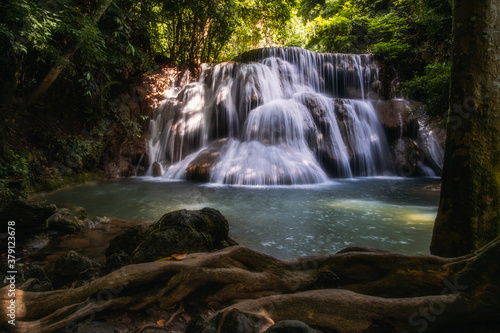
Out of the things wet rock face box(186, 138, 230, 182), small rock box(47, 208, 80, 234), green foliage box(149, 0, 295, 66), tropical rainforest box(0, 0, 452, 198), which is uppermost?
green foliage box(149, 0, 295, 66)

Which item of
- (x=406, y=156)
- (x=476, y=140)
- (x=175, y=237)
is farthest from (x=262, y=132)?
(x=476, y=140)

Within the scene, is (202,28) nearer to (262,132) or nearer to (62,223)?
(262,132)

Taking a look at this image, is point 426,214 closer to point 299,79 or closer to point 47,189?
point 47,189

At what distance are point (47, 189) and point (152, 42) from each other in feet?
31.2

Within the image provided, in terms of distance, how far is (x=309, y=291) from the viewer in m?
2.06

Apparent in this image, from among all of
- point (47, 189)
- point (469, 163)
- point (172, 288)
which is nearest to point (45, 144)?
point (47, 189)

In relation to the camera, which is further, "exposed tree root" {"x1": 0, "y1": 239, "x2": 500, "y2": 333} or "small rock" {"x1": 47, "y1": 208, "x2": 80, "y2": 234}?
"small rock" {"x1": 47, "y1": 208, "x2": 80, "y2": 234}

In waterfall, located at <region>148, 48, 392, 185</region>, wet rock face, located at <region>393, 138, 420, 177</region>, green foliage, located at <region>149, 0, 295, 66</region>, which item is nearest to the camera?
waterfall, located at <region>148, 48, 392, 185</region>

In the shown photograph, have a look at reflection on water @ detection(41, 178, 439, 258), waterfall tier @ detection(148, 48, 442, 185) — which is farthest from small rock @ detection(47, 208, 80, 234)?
waterfall tier @ detection(148, 48, 442, 185)

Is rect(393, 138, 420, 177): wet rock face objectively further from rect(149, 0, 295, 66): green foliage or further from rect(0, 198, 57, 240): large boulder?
rect(0, 198, 57, 240): large boulder

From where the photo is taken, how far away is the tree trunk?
2.53 meters

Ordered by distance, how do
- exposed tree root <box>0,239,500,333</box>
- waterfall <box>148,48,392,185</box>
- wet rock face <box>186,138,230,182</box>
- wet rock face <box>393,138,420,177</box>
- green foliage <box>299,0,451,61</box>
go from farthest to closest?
green foliage <box>299,0,451,61</box> → wet rock face <box>393,138,420,177</box> → waterfall <box>148,48,392,185</box> → wet rock face <box>186,138,230,182</box> → exposed tree root <box>0,239,500,333</box>

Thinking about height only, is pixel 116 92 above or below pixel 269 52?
below

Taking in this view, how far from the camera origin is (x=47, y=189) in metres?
8.34
